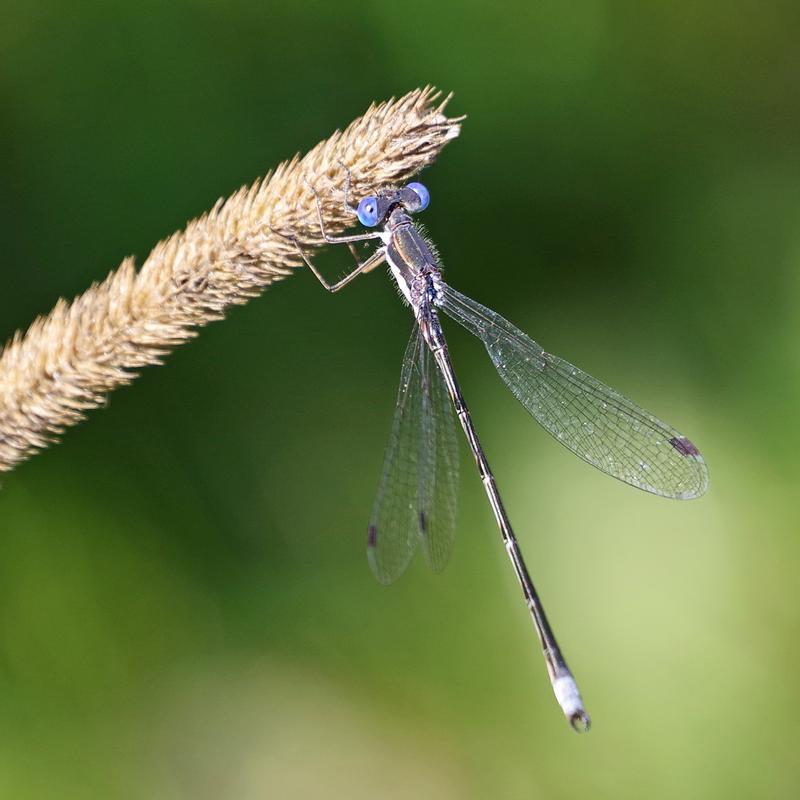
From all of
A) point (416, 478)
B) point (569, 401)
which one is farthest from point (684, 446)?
point (416, 478)

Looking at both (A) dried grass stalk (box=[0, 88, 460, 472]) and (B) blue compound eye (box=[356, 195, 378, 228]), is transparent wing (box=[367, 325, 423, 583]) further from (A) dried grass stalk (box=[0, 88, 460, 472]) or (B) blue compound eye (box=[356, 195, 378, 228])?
(A) dried grass stalk (box=[0, 88, 460, 472])

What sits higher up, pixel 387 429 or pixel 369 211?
pixel 369 211

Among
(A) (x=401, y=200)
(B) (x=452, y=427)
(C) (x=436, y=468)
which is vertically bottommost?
(C) (x=436, y=468)

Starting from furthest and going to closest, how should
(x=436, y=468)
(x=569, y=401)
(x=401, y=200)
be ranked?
(x=569, y=401), (x=436, y=468), (x=401, y=200)

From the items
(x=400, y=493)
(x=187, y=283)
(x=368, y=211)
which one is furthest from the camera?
(x=400, y=493)

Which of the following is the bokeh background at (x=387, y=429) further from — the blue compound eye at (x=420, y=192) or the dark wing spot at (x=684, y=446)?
the blue compound eye at (x=420, y=192)

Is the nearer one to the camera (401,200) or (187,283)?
(187,283)

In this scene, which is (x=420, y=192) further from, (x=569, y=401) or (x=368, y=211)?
(x=569, y=401)

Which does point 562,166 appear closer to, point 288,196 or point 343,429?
point 343,429

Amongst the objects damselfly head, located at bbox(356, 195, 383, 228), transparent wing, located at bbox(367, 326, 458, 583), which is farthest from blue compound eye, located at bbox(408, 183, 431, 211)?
transparent wing, located at bbox(367, 326, 458, 583)
